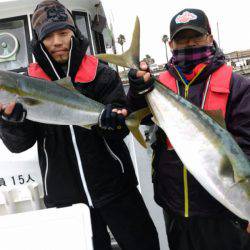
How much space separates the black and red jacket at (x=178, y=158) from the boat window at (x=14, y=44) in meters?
2.38

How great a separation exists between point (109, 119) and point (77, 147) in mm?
418

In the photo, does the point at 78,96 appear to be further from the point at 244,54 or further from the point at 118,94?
the point at 244,54

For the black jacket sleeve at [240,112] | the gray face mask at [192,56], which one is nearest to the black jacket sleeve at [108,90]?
the gray face mask at [192,56]

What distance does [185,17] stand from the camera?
9.23ft

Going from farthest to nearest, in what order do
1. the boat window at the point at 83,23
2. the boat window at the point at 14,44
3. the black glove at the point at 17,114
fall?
the boat window at the point at 83,23 < the boat window at the point at 14,44 < the black glove at the point at 17,114

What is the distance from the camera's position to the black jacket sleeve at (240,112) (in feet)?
8.45

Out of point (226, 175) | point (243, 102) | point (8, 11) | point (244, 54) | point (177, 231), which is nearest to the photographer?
point (226, 175)

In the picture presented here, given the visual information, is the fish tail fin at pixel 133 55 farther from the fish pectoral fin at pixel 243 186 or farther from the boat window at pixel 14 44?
the boat window at pixel 14 44

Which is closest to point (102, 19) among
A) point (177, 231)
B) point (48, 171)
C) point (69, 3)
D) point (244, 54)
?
point (69, 3)

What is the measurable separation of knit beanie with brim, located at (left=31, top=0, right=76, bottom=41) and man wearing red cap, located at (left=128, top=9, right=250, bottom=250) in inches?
29.8

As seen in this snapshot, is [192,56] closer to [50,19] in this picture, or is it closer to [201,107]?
[201,107]

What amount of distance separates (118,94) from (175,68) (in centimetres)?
50

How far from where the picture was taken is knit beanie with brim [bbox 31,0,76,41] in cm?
286

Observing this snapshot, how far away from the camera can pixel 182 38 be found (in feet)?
9.21
